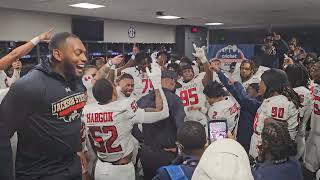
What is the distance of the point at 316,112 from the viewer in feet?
13.4

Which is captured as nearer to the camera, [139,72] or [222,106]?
[222,106]

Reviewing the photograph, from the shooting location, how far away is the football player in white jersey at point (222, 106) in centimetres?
392

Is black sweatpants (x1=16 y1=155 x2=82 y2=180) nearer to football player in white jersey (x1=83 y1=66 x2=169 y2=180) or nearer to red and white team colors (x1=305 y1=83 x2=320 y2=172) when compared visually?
football player in white jersey (x1=83 y1=66 x2=169 y2=180)

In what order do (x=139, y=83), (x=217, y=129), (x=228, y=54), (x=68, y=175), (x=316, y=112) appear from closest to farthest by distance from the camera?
1. (x=68, y=175)
2. (x=217, y=129)
3. (x=316, y=112)
4. (x=139, y=83)
5. (x=228, y=54)

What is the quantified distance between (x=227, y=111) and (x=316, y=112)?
3.59ft

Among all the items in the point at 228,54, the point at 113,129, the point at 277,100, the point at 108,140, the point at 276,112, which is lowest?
the point at 108,140

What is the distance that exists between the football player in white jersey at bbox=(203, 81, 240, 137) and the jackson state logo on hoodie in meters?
2.31

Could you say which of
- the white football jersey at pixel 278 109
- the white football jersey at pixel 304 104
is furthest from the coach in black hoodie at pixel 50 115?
the white football jersey at pixel 304 104

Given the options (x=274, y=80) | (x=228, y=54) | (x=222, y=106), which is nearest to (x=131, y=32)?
(x=228, y=54)

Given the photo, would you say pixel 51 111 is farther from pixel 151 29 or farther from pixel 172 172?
pixel 151 29

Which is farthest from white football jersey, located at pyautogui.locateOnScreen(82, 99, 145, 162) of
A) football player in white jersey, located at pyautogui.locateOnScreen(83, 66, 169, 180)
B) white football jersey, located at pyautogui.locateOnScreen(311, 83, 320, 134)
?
white football jersey, located at pyautogui.locateOnScreen(311, 83, 320, 134)

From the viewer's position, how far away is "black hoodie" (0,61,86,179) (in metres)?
1.63

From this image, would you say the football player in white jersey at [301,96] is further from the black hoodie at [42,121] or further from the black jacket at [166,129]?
the black hoodie at [42,121]

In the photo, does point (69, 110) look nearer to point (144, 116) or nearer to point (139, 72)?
point (144, 116)
